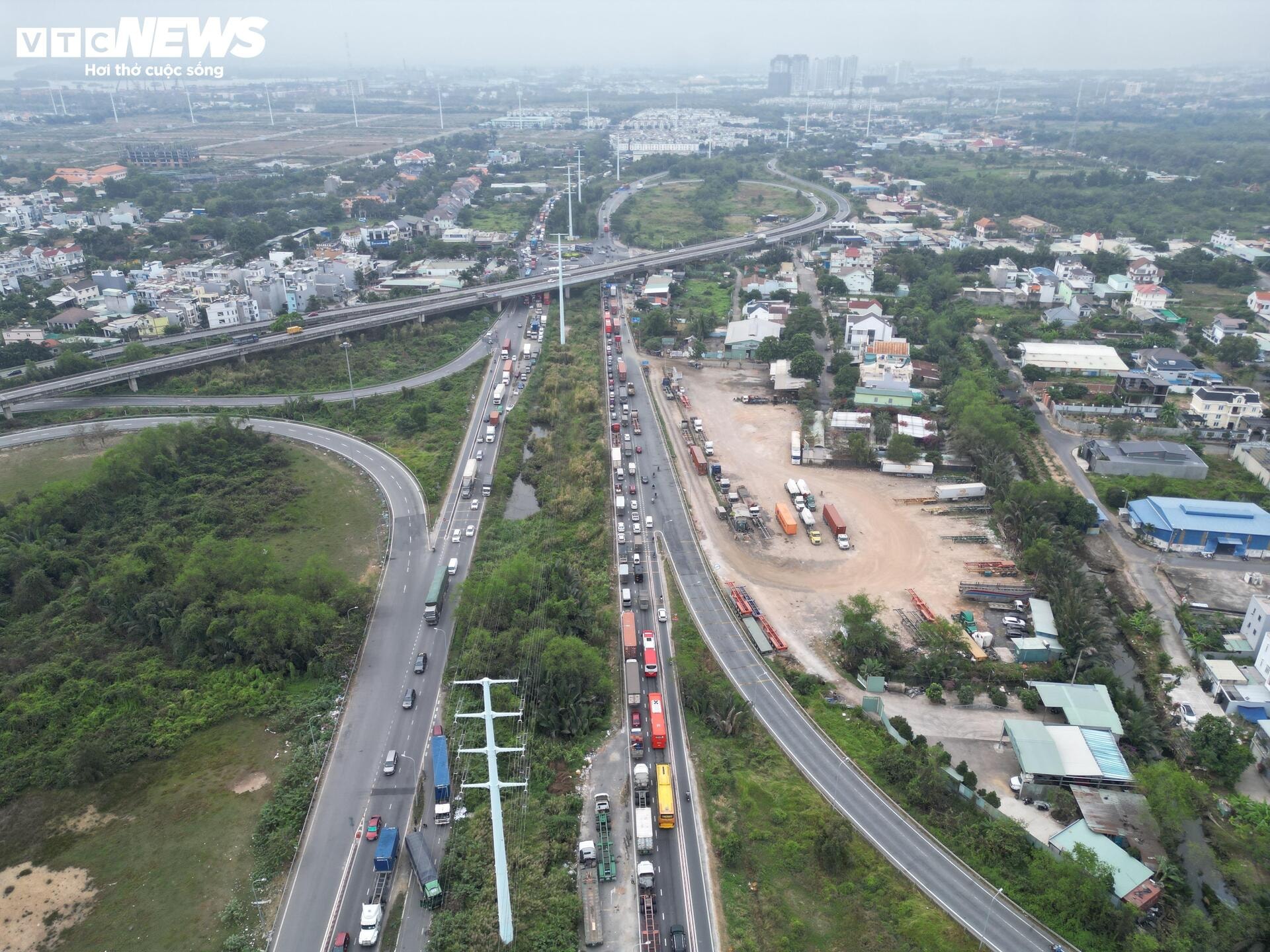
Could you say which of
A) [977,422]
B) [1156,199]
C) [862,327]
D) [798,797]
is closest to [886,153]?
[1156,199]

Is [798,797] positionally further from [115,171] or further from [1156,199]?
[115,171]

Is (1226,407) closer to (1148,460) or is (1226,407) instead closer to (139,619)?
(1148,460)

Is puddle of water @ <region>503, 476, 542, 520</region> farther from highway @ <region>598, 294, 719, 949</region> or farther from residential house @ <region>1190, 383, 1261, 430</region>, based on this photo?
residential house @ <region>1190, 383, 1261, 430</region>

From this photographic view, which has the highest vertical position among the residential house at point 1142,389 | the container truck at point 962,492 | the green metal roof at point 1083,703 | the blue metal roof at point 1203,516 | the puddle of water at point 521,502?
the residential house at point 1142,389

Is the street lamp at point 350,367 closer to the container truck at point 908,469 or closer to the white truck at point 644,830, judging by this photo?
the container truck at point 908,469

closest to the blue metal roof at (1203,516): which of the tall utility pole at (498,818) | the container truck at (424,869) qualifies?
the tall utility pole at (498,818)

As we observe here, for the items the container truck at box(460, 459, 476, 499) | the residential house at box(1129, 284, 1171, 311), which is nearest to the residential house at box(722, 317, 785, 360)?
the container truck at box(460, 459, 476, 499)

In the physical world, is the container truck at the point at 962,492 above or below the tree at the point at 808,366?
below
